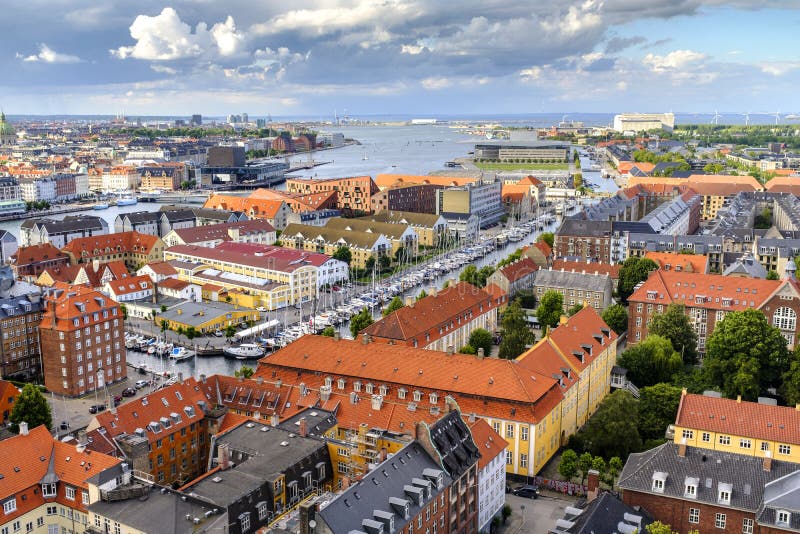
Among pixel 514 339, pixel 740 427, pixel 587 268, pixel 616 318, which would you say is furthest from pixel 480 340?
pixel 740 427

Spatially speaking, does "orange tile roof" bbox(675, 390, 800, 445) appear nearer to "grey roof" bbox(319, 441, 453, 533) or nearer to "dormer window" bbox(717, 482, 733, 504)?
"dormer window" bbox(717, 482, 733, 504)

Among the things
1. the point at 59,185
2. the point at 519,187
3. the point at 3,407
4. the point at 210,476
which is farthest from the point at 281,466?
the point at 59,185

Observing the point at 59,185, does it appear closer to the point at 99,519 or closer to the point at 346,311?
the point at 346,311

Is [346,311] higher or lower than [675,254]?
lower

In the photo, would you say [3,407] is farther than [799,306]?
No

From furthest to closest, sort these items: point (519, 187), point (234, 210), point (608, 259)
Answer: point (519, 187) < point (234, 210) < point (608, 259)

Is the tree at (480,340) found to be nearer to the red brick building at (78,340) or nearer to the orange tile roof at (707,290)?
the orange tile roof at (707,290)
